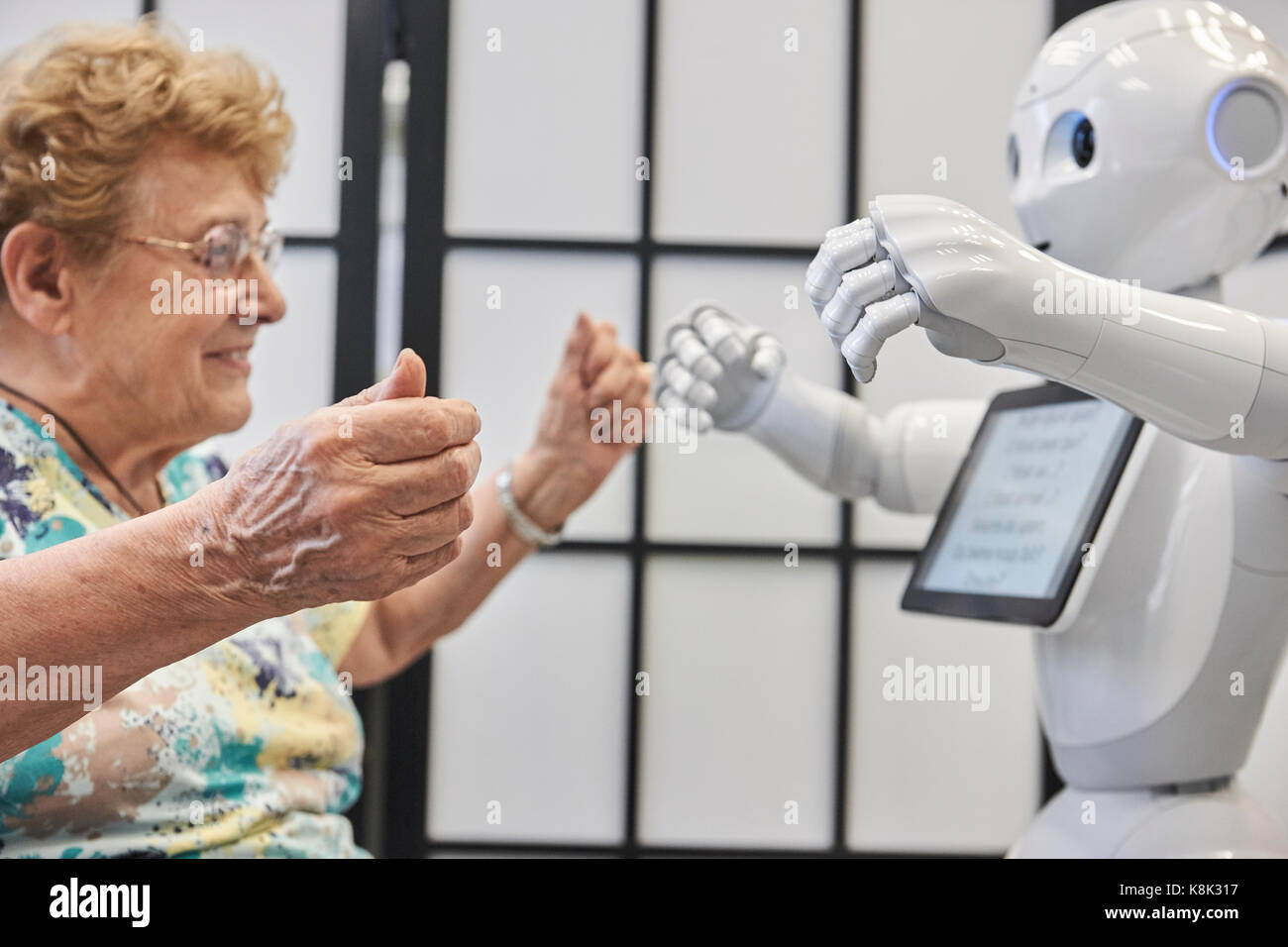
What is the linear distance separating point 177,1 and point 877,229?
1.00 meters

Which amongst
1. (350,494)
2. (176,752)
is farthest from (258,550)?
(176,752)

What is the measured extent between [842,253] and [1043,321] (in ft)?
0.42

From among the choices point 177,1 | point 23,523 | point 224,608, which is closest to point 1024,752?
point 224,608

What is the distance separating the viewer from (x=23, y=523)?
81cm

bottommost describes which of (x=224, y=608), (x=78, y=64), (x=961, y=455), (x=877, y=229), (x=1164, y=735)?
(x=1164, y=735)

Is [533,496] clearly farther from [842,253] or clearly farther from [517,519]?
[842,253]

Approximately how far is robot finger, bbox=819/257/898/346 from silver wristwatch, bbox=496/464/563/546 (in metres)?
0.60

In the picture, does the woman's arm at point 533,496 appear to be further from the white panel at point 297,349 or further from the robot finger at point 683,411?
the white panel at point 297,349

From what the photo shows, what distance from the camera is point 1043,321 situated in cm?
63

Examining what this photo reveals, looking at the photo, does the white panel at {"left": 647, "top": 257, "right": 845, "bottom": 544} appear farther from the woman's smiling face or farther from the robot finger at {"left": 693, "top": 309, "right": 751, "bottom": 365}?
the woman's smiling face

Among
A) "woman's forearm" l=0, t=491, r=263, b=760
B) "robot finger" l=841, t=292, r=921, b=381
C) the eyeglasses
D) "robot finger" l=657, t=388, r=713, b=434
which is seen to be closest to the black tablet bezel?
"robot finger" l=657, t=388, r=713, b=434

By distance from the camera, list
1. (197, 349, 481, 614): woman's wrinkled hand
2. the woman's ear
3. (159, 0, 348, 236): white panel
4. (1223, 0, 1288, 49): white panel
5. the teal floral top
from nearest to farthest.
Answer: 1. (197, 349, 481, 614): woman's wrinkled hand
2. the teal floral top
3. the woman's ear
4. (1223, 0, 1288, 49): white panel
5. (159, 0, 348, 236): white panel

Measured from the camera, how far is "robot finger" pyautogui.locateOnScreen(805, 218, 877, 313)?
2.05 feet

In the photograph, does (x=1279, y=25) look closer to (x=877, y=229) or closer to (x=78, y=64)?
(x=877, y=229)
